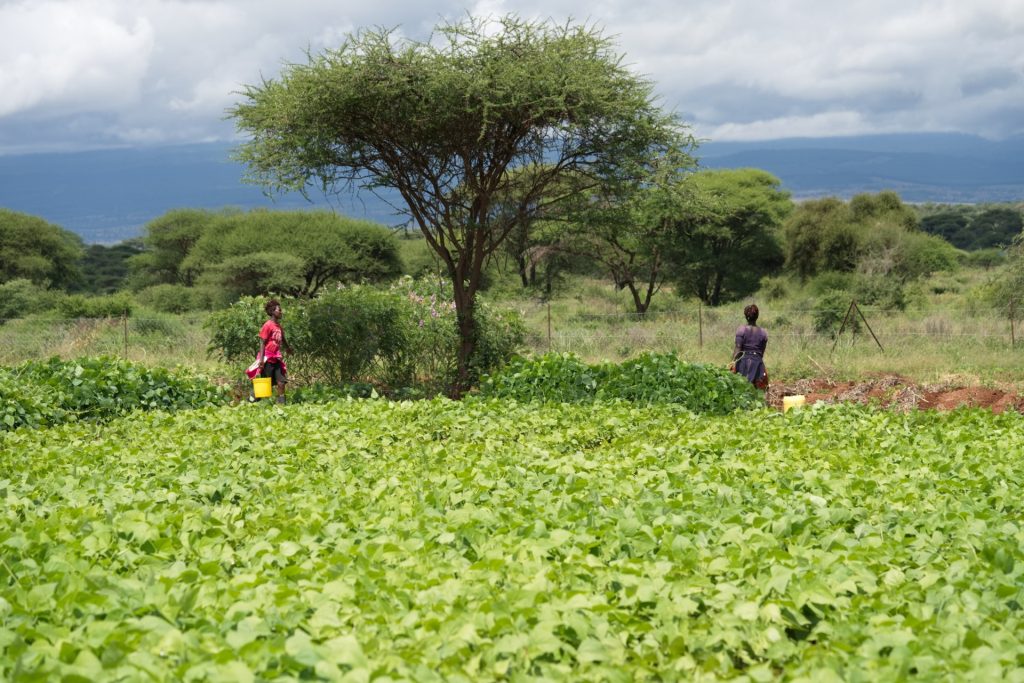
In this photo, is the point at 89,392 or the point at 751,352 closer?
the point at 89,392

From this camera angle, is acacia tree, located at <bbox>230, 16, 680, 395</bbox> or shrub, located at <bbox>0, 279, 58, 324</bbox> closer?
acacia tree, located at <bbox>230, 16, 680, 395</bbox>

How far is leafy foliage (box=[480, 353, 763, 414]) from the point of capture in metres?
11.8

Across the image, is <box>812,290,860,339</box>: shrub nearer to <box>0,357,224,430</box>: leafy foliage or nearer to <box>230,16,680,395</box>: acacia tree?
<box>230,16,680,395</box>: acacia tree

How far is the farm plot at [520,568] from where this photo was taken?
3.27 meters

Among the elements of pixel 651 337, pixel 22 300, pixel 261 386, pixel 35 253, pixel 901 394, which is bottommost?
pixel 901 394

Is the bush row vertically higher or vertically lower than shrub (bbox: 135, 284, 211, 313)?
lower

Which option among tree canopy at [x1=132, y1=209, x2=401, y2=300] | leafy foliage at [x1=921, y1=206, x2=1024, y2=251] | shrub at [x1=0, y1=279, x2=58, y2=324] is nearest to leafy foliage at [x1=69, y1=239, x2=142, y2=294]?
→ tree canopy at [x1=132, y1=209, x2=401, y2=300]

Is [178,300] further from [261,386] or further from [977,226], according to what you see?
[977,226]

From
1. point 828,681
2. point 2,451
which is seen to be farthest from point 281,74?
point 828,681

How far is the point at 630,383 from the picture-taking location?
40.7 ft

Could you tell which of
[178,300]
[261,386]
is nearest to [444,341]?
[261,386]

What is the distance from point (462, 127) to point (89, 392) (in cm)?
665

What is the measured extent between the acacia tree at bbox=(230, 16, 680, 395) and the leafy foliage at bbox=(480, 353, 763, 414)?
3489 mm

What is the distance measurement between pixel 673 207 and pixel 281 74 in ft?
22.6
